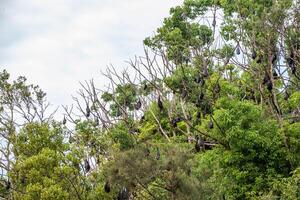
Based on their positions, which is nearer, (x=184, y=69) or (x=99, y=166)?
(x=99, y=166)

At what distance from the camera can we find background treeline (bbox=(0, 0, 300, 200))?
12.2m

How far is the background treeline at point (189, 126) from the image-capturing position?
12.2 m

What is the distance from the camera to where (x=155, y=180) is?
1221 centimetres

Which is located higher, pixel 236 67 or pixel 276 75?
pixel 236 67

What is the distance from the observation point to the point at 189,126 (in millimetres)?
17641

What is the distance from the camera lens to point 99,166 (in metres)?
13.7

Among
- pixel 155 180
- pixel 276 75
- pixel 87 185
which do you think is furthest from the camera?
pixel 276 75

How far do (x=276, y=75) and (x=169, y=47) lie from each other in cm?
419

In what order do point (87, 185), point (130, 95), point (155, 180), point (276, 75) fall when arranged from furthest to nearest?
point (130, 95), point (276, 75), point (87, 185), point (155, 180)

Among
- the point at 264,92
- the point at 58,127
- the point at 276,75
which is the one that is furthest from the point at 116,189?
the point at 276,75

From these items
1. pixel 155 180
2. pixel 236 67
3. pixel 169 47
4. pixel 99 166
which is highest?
pixel 169 47

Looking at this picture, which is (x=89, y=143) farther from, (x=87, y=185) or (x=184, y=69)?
(x=184, y=69)

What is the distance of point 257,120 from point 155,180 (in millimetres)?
3393

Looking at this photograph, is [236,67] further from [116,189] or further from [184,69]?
[116,189]
